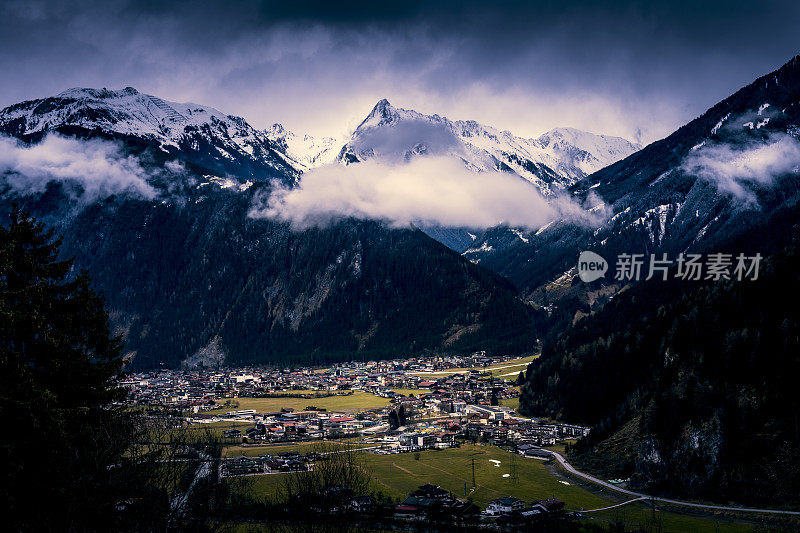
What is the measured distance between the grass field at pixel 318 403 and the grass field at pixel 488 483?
49.9 m

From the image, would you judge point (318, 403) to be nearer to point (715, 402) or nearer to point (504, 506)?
point (504, 506)

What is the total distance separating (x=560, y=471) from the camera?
8831 centimetres

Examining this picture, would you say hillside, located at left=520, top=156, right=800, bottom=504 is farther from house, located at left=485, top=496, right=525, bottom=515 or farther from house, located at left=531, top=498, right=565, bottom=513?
house, located at left=485, top=496, right=525, bottom=515

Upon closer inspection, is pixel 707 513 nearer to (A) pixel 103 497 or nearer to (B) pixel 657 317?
(A) pixel 103 497

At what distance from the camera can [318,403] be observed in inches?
6388

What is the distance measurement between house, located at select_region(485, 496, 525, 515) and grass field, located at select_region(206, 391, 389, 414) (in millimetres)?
75271

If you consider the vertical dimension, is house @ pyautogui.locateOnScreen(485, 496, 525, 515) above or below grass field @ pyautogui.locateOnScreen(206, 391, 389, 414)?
above

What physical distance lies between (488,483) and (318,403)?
3371 inches

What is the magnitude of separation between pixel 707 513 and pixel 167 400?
12525 cm

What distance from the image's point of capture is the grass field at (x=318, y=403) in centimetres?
15125

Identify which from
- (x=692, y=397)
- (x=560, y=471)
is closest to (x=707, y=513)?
(x=692, y=397)

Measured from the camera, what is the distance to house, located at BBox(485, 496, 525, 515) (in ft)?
228

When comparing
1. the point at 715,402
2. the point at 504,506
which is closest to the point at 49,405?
the point at 504,506

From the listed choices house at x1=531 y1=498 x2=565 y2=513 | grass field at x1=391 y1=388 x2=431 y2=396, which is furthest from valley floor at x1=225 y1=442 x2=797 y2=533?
grass field at x1=391 y1=388 x2=431 y2=396
